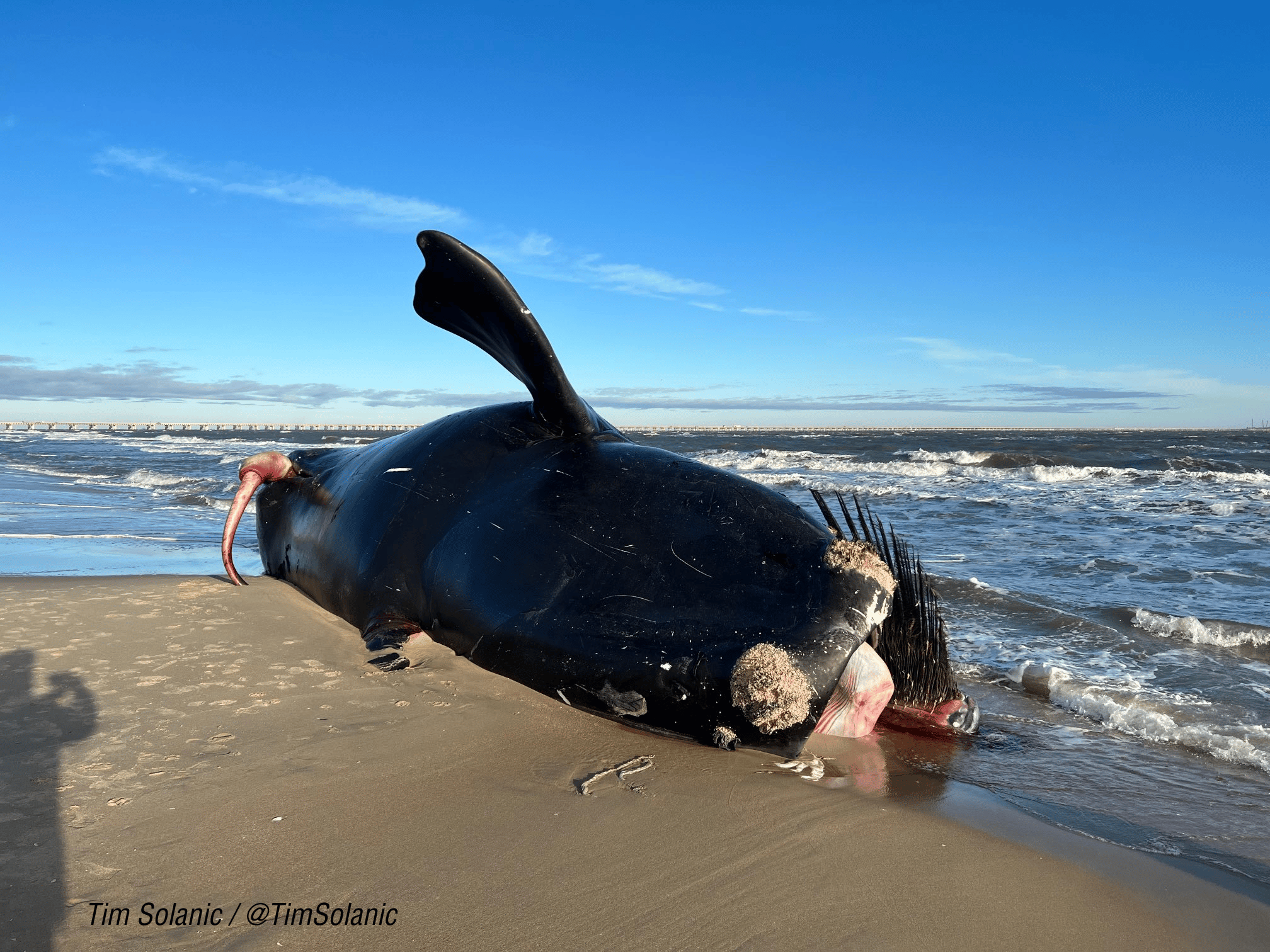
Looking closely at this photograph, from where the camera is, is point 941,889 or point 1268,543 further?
point 1268,543

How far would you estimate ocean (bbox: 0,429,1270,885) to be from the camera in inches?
120

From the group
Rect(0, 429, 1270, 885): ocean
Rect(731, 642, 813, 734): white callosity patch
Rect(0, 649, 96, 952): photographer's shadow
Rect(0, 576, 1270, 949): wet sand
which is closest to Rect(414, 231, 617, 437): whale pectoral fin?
Rect(0, 576, 1270, 949): wet sand

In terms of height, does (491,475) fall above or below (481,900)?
above

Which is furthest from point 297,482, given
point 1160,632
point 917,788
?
point 1160,632

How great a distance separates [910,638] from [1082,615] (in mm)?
3607

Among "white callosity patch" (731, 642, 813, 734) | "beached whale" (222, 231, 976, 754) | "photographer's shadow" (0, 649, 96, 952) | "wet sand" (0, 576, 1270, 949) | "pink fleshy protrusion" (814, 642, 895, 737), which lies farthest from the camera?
"pink fleshy protrusion" (814, 642, 895, 737)

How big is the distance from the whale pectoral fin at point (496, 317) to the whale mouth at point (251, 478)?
2030 millimetres

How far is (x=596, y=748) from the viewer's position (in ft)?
9.68

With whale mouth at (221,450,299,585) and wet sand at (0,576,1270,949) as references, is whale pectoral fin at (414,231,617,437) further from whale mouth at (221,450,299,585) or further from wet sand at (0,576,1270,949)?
whale mouth at (221,450,299,585)

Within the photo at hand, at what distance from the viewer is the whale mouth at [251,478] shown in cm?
536

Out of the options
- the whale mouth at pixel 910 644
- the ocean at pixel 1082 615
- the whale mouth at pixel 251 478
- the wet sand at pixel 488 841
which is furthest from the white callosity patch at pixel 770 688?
the whale mouth at pixel 251 478

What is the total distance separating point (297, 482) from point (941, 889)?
4625 mm

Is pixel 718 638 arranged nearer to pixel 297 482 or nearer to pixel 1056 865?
pixel 1056 865

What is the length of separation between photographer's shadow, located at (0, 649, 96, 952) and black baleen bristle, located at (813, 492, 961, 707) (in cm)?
245
